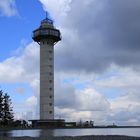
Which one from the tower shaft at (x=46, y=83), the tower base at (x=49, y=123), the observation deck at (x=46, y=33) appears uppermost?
the observation deck at (x=46, y=33)

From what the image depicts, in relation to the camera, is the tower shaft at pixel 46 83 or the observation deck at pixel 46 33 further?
the observation deck at pixel 46 33

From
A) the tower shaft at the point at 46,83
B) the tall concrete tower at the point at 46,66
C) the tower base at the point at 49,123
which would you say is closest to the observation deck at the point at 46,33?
the tall concrete tower at the point at 46,66

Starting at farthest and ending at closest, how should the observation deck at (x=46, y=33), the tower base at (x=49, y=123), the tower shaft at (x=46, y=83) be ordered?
the observation deck at (x=46, y=33), the tower shaft at (x=46, y=83), the tower base at (x=49, y=123)

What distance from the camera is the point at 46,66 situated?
540 feet

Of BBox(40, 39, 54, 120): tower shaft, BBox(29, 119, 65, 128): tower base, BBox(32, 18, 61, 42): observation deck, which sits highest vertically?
BBox(32, 18, 61, 42): observation deck

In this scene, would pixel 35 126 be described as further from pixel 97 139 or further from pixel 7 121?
pixel 97 139

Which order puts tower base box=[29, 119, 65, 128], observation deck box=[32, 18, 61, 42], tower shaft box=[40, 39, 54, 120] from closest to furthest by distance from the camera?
1. tower base box=[29, 119, 65, 128]
2. tower shaft box=[40, 39, 54, 120]
3. observation deck box=[32, 18, 61, 42]

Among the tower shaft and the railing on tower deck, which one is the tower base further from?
the railing on tower deck

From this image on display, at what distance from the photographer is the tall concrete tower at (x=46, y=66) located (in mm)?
161750

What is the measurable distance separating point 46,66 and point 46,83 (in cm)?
678

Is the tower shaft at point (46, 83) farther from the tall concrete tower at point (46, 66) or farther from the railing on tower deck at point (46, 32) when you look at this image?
the railing on tower deck at point (46, 32)

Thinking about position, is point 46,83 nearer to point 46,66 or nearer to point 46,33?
point 46,66

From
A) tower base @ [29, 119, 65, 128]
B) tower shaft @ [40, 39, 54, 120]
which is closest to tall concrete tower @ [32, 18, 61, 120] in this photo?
tower shaft @ [40, 39, 54, 120]

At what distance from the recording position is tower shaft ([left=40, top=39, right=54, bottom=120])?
161500mm
